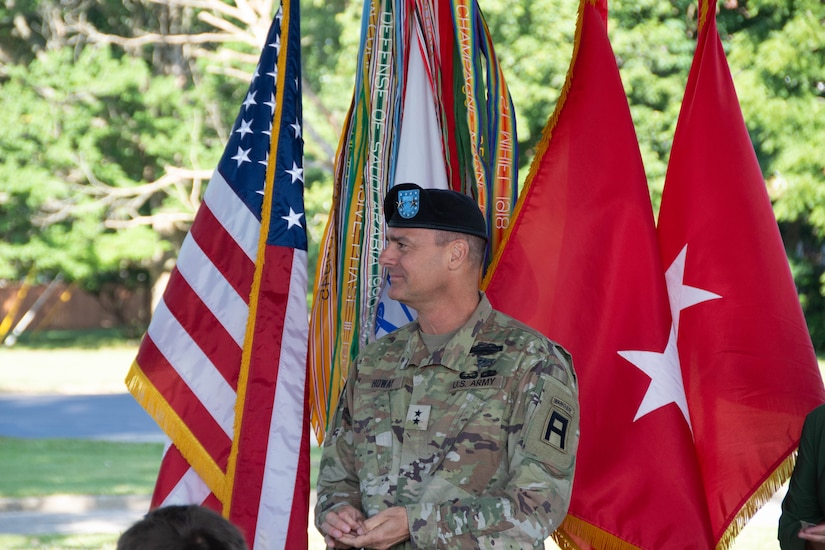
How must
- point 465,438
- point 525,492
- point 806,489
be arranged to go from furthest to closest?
1. point 806,489
2. point 465,438
3. point 525,492

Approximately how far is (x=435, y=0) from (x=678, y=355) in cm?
148

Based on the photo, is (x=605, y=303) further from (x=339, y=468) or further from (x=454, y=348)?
(x=339, y=468)

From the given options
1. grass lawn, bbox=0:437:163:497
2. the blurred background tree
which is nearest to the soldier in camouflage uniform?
grass lawn, bbox=0:437:163:497

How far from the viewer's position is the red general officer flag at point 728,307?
10.3ft

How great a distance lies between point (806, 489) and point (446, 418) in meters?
0.99

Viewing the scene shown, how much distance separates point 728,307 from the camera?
129 inches

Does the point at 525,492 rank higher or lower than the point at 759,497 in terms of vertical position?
higher

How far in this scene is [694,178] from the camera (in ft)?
11.3

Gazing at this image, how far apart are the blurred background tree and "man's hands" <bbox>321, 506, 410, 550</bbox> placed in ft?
40.5

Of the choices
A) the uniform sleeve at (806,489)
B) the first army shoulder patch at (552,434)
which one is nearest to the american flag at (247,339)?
the first army shoulder patch at (552,434)

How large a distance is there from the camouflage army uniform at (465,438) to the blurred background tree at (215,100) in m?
12.0

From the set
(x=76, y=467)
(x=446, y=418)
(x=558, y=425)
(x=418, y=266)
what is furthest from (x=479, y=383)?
(x=76, y=467)

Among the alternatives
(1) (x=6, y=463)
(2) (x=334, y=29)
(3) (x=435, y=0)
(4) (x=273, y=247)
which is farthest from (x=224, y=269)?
(2) (x=334, y=29)

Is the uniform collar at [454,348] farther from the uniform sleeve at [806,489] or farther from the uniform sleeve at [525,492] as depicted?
the uniform sleeve at [806,489]
